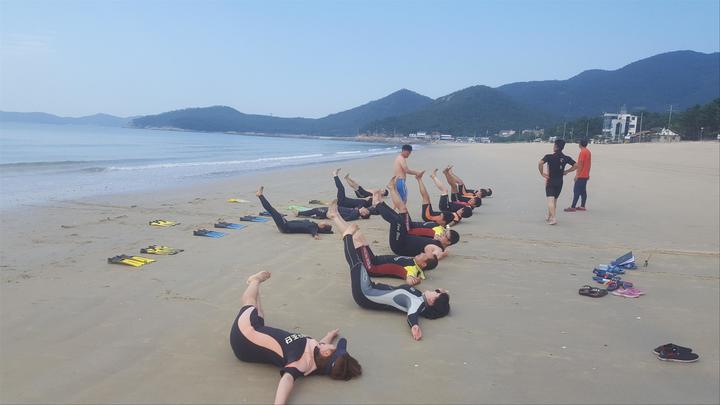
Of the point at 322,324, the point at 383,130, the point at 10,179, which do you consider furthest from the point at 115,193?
the point at 383,130

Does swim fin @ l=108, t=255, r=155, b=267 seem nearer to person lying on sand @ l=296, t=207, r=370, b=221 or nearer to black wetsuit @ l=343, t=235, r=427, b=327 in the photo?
black wetsuit @ l=343, t=235, r=427, b=327

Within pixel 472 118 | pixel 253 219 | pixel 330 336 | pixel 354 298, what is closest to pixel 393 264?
pixel 354 298

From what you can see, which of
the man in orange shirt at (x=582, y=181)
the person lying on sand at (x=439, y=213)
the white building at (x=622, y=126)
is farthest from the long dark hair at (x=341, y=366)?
the white building at (x=622, y=126)

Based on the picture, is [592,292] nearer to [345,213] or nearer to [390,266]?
[390,266]

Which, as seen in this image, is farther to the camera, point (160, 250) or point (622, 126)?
point (622, 126)

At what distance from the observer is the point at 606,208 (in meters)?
11.5

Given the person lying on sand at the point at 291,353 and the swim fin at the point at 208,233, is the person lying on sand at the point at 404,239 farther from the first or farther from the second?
the person lying on sand at the point at 291,353

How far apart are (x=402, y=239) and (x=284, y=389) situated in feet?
12.9

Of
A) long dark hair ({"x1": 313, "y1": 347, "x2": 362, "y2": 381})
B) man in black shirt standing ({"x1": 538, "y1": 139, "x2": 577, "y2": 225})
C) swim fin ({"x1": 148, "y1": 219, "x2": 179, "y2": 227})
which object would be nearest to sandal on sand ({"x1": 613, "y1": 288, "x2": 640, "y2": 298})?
long dark hair ({"x1": 313, "y1": 347, "x2": 362, "y2": 381})

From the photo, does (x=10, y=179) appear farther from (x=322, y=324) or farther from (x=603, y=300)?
(x=603, y=300)

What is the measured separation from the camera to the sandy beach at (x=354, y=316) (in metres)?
3.53

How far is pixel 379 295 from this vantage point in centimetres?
496

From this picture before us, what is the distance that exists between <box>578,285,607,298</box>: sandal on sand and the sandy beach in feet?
0.29

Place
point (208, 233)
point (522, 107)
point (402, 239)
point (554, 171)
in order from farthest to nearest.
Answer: point (522, 107), point (554, 171), point (208, 233), point (402, 239)
